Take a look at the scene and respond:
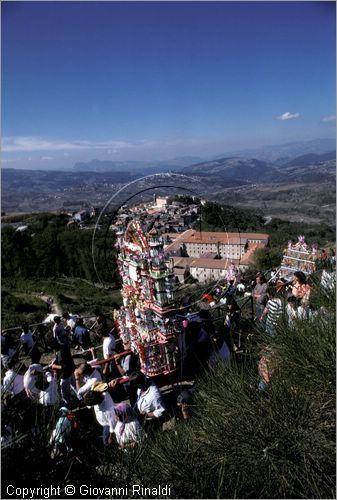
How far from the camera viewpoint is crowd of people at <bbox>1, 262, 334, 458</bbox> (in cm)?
276

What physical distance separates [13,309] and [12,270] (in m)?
20.2

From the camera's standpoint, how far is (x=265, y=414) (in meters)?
3.06

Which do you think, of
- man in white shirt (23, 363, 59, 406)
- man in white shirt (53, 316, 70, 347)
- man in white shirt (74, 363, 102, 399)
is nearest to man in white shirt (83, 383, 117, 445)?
man in white shirt (74, 363, 102, 399)

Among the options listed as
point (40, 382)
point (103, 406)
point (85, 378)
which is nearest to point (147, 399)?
point (103, 406)

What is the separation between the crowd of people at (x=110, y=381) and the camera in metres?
2.76

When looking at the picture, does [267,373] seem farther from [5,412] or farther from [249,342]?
[5,412]

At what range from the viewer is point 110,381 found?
4.77m

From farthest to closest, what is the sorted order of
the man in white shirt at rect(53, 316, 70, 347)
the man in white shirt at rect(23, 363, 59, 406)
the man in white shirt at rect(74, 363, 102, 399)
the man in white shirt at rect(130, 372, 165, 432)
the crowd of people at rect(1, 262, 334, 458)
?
the man in white shirt at rect(53, 316, 70, 347)
the man in white shirt at rect(74, 363, 102, 399)
the man in white shirt at rect(130, 372, 165, 432)
the man in white shirt at rect(23, 363, 59, 406)
the crowd of people at rect(1, 262, 334, 458)

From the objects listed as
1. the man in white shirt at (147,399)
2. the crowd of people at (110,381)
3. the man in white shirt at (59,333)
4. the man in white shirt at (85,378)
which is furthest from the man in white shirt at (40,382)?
the man in white shirt at (59,333)

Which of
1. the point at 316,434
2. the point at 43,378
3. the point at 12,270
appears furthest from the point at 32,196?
the point at 316,434

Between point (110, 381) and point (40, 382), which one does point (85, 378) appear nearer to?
point (110, 381)

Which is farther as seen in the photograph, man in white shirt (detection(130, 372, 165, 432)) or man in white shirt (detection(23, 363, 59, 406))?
man in white shirt (detection(130, 372, 165, 432))

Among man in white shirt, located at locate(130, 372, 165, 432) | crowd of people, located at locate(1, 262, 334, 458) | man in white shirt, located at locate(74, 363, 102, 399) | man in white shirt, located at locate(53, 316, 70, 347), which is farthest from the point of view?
man in white shirt, located at locate(53, 316, 70, 347)

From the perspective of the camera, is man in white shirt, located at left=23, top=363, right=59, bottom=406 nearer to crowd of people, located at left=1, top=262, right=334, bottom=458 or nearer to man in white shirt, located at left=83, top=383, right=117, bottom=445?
crowd of people, located at left=1, top=262, right=334, bottom=458
